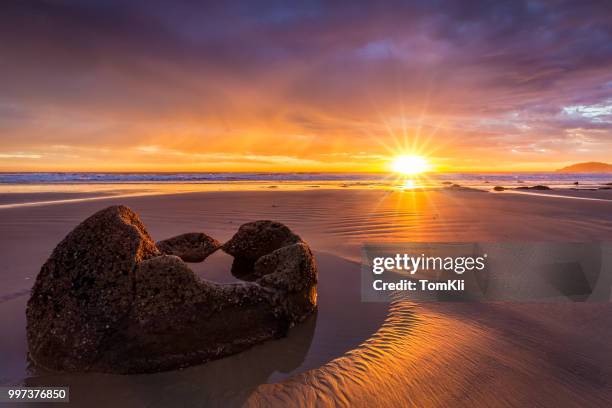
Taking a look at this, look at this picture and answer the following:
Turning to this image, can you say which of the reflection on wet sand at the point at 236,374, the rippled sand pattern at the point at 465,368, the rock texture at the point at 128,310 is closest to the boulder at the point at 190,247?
the rock texture at the point at 128,310

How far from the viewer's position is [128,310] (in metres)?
2.54

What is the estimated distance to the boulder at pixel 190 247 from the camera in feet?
15.9

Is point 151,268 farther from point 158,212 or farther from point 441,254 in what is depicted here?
point 158,212

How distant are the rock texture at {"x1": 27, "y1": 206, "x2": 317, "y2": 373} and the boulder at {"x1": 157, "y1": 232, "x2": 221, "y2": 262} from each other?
6.35 feet

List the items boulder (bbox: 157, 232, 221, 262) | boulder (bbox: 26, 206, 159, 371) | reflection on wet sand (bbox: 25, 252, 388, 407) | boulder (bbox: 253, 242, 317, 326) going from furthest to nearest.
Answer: boulder (bbox: 157, 232, 221, 262) → boulder (bbox: 253, 242, 317, 326) → boulder (bbox: 26, 206, 159, 371) → reflection on wet sand (bbox: 25, 252, 388, 407)

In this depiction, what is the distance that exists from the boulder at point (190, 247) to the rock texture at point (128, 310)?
1.94 meters

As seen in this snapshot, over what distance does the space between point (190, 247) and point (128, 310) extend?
2475 mm

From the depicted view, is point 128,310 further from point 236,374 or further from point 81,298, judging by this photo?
point 236,374

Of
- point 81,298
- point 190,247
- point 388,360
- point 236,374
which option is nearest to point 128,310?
point 81,298

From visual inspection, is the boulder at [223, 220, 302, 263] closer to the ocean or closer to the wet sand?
the wet sand

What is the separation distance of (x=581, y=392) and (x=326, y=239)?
5.12 metres

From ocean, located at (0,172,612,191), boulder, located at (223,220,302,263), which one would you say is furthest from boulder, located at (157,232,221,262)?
ocean, located at (0,172,612,191)

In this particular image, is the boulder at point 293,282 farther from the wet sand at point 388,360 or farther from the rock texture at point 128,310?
the wet sand at point 388,360

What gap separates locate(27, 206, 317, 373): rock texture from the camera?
8.14 feet
